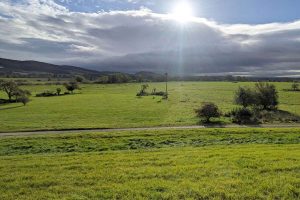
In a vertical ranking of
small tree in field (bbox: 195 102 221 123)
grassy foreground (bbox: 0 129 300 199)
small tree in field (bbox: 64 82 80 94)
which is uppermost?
small tree in field (bbox: 64 82 80 94)

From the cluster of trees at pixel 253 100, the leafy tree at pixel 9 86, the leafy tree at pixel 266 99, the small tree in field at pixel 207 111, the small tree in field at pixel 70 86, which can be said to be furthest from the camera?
the small tree in field at pixel 70 86

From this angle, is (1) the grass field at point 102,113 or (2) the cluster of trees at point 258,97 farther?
(2) the cluster of trees at point 258,97

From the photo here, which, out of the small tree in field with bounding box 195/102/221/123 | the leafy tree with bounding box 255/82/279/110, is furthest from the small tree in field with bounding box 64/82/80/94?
the small tree in field with bounding box 195/102/221/123

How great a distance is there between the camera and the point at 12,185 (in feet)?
28.5

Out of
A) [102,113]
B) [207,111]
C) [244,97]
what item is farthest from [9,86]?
[207,111]

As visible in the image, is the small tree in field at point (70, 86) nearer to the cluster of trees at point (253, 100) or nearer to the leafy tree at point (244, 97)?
the cluster of trees at point (253, 100)

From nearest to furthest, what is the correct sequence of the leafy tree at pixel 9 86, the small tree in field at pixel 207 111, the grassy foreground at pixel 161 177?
1. the grassy foreground at pixel 161 177
2. the small tree in field at pixel 207 111
3. the leafy tree at pixel 9 86

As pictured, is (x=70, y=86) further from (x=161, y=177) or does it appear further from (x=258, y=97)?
(x=161, y=177)

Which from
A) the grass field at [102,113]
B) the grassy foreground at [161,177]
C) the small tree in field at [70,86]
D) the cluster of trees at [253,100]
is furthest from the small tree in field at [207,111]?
the small tree in field at [70,86]

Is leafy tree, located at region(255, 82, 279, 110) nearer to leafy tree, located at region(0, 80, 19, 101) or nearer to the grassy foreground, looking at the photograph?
the grassy foreground

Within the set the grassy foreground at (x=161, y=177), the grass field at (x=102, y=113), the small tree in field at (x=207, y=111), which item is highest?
the grassy foreground at (x=161, y=177)

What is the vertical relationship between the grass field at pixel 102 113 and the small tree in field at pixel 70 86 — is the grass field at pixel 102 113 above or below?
below

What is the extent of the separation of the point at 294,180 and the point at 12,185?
27.0 ft

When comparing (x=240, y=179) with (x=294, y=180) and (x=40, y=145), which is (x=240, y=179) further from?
(x=40, y=145)
